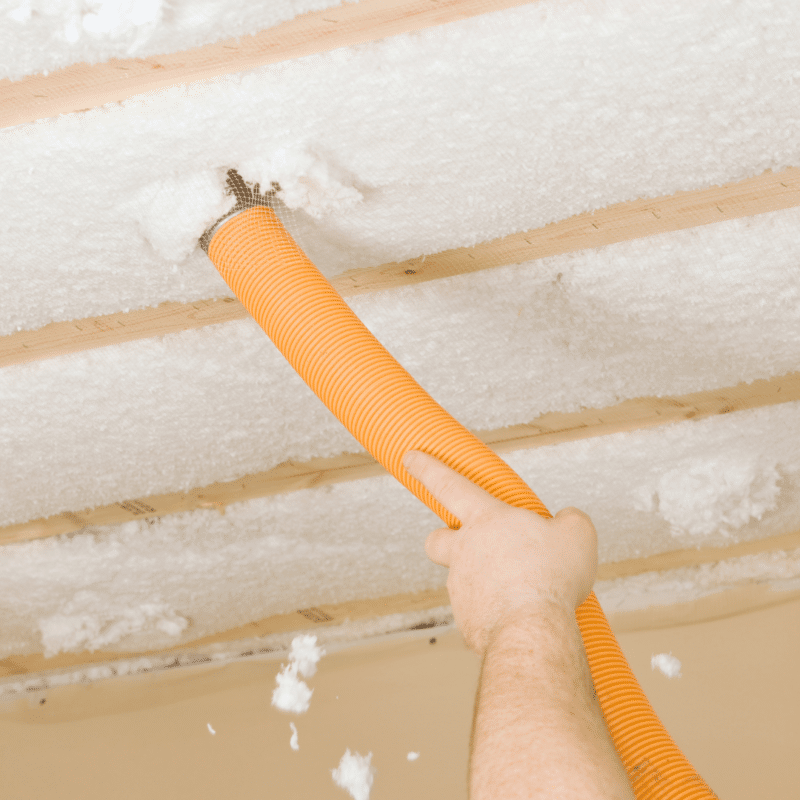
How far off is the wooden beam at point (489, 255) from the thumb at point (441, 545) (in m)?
0.41

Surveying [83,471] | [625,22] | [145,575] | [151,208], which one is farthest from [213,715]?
[625,22]

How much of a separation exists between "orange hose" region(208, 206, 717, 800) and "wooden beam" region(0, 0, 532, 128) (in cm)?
16

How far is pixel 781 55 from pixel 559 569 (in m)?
0.56

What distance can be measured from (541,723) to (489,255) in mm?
588

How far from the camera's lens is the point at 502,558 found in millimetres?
646

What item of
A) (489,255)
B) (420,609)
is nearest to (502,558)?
(489,255)

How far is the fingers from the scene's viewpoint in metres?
0.68

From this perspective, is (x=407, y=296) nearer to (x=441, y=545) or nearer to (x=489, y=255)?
(x=489, y=255)

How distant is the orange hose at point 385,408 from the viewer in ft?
2.39

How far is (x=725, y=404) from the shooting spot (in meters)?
1.21

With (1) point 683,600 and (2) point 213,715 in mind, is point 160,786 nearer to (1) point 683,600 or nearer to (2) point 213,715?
(2) point 213,715

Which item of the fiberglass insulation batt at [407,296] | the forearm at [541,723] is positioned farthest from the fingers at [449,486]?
the fiberglass insulation batt at [407,296]

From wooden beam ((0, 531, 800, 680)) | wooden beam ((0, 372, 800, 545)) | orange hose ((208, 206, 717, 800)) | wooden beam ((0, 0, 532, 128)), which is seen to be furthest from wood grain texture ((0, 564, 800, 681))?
wooden beam ((0, 0, 532, 128))

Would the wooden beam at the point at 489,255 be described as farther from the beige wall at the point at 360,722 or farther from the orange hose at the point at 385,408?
the beige wall at the point at 360,722
